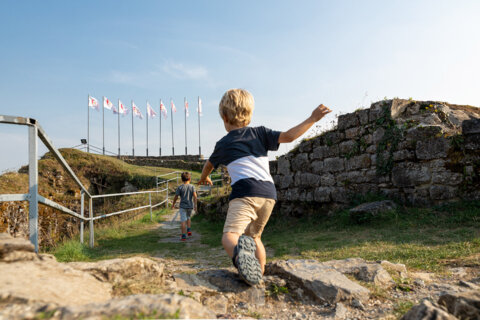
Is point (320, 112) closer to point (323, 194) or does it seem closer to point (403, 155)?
point (403, 155)

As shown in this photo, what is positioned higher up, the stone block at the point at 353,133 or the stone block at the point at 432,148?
the stone block at the point at 353,133

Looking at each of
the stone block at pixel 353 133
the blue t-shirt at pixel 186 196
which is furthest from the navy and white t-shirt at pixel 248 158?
the stone block at pixel 353 133

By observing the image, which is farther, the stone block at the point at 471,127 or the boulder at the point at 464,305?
the stone block at the point at 471,127

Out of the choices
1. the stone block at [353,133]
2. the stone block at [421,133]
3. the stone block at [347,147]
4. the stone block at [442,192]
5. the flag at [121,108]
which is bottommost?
the stone block at [442,192]

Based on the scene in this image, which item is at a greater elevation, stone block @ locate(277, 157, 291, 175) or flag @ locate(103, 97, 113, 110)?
flag @ locate(103, 97, 113, 110)

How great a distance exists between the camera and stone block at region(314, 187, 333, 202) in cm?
680

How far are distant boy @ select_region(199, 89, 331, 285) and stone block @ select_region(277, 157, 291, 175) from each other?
5.36 m

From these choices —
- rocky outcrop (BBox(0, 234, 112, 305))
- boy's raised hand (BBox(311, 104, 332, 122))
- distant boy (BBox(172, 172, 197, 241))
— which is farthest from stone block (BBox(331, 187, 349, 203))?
rocky outcrop (BBox(0, 234, 112, 305))

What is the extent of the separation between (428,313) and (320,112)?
145 cm

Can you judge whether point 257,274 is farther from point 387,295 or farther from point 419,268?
point 419,268

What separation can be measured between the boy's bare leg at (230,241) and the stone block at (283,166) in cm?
576

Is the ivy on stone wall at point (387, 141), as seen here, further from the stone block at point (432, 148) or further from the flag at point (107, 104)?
the flag at point (107, 104)

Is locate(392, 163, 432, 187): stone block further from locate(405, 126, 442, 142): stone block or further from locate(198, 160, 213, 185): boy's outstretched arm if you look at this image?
locate(198, 160, 213, 185): boy's outstretched arm

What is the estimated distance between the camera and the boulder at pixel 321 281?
6.53 ft
